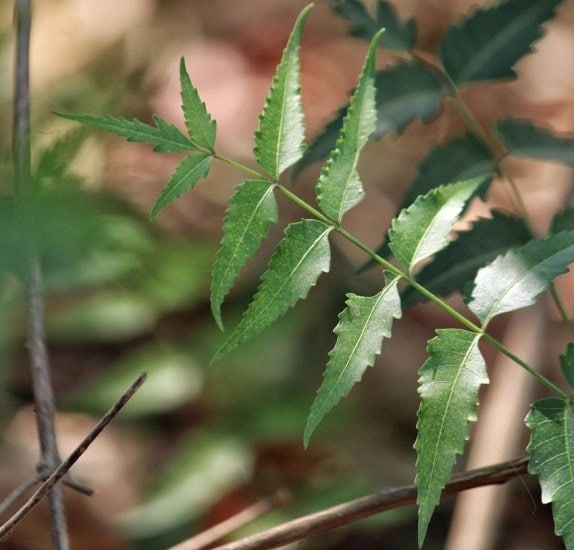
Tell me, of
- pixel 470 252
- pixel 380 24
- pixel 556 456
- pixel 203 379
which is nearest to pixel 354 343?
pixel 556 456

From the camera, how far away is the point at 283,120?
733mm

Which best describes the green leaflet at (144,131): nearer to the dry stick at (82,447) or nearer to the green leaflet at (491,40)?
the dry stick at (82,447)

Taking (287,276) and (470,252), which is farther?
(470,252)

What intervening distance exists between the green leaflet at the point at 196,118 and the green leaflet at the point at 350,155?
0.10 meters

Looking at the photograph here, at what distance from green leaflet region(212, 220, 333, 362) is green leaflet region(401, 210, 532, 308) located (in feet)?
0.72

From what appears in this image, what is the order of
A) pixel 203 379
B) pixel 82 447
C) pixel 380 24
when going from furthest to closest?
pixel 203 379, pixel 380 24, pixel 82 447

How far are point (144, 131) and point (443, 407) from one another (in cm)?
31

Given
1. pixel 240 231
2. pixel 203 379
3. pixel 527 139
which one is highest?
pixel 203 379

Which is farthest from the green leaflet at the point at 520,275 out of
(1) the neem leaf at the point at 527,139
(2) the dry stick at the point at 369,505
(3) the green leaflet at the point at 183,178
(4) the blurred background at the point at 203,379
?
(4) the blurred background at the point at 203,379

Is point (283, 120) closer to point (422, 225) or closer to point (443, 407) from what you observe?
point (422, 225)

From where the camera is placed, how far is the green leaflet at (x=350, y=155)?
73 cm

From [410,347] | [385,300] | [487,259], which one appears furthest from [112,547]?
[385,300]

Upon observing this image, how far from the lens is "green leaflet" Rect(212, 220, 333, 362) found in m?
0.69

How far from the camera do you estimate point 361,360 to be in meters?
0.69
